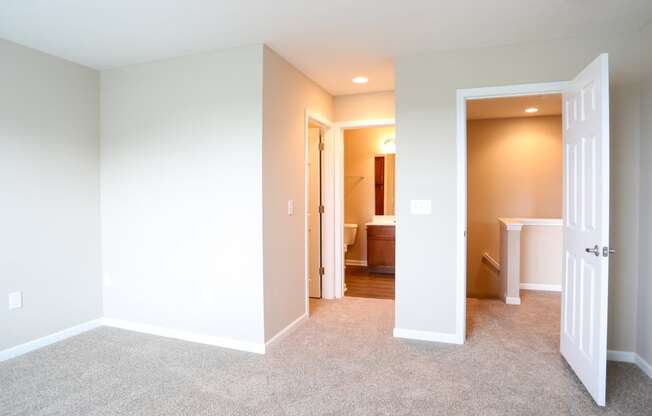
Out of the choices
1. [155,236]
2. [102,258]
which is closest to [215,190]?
[155,236]

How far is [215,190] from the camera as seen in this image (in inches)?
130

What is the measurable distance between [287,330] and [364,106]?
2.47 meters

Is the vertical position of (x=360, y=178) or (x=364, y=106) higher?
(x=364, y=106)

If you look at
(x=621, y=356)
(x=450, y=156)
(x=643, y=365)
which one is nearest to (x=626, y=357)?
(x=621, y=356)

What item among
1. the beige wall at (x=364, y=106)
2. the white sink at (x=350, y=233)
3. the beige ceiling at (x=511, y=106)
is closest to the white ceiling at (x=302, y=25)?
the beige wall at (x=364, y=106)

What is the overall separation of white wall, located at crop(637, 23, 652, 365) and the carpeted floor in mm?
263

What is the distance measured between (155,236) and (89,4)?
181 cm

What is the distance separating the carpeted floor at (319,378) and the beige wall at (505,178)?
2.50m

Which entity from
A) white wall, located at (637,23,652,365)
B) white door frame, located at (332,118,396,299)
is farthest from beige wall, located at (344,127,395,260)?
white wall, located at (637,23,652,365)

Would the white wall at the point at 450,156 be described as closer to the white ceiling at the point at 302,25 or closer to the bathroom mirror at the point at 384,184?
the white ceiling at the point at 302,25

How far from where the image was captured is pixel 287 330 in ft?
11.5

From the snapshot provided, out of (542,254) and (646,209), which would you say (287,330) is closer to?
(646,209)

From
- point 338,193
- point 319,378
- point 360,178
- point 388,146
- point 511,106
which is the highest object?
point 511,106

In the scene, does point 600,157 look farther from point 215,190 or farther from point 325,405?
point 215,190
